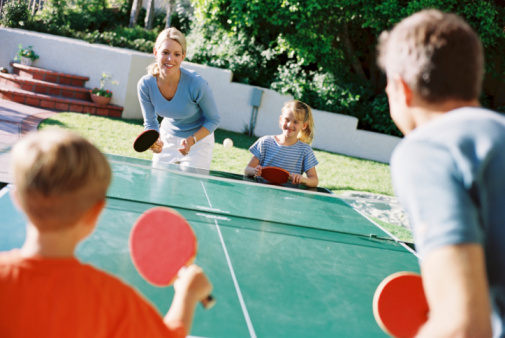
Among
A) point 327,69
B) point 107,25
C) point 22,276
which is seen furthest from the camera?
point 107,25

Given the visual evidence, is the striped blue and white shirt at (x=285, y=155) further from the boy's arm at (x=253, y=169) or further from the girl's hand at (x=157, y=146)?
the girl's hand at (x=157, y=146)

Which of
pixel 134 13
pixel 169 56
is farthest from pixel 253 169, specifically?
pixel 134 13

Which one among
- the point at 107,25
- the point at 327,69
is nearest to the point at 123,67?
the point at 327,69

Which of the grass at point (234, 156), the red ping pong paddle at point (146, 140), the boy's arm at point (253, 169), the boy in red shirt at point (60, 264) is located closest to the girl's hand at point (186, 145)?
the red ping pong paddle at point (146, 140)

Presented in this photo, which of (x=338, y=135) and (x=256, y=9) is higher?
(x=256, y=9)

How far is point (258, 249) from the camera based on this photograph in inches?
117

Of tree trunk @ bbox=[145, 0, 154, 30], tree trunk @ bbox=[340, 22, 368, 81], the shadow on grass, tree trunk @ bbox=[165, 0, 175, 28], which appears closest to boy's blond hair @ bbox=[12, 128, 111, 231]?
the shadow on grass

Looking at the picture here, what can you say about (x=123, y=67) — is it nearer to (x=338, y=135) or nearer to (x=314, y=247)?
(x=338, y=135)

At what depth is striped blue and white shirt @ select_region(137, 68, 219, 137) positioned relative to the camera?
454 cm

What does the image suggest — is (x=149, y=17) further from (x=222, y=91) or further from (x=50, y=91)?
(x=50, y=91)

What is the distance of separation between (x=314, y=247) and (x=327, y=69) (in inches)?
429

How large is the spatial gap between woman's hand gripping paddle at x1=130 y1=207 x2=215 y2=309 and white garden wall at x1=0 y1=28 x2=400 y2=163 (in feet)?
36.5

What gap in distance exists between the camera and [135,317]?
127 centimetres

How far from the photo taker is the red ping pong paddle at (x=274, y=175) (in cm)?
452
